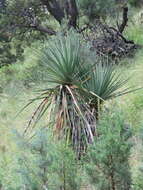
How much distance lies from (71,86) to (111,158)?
202 centimetres

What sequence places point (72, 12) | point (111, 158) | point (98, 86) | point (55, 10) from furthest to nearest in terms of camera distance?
1. point (55, 10)
2. point (72, 12)
3. point (98, 86)
4. point (111, 158)

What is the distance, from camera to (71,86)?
5.32 meters

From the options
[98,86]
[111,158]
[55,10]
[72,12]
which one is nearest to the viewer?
[111,158]

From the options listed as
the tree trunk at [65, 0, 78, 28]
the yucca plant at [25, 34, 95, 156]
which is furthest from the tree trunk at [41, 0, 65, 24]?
the yucca plant at [25, 34, 95, 156]

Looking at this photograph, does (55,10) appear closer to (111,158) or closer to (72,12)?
(72,12)

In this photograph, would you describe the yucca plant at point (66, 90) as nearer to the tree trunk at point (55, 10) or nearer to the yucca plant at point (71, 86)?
the yucca plant at point (71, 86)

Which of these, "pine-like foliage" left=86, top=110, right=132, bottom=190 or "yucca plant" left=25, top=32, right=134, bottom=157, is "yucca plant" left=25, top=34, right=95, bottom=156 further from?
"pine-like foliage" left=86, top=110, right=132, bottom=190

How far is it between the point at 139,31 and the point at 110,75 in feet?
22.3

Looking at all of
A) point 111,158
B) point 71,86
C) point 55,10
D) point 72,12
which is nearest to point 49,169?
point 111,158

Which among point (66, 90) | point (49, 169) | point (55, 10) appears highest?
point (55, 10)

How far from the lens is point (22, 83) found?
1045 cm

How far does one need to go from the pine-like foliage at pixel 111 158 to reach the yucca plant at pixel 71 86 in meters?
1.66

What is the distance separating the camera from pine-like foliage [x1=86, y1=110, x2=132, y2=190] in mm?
3393

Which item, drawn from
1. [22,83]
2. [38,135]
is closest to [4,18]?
[22,83]
